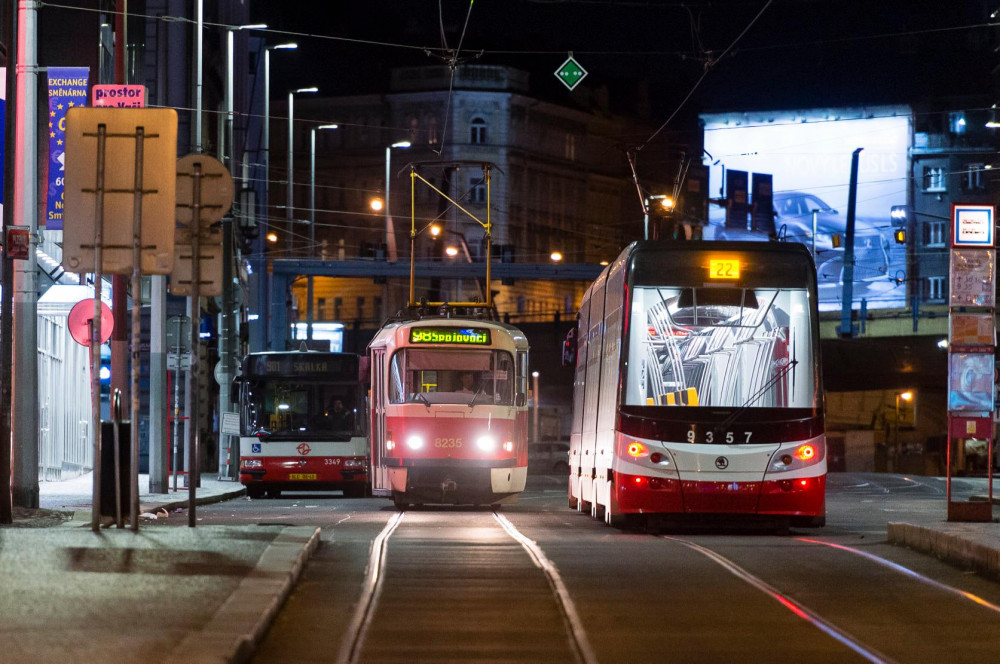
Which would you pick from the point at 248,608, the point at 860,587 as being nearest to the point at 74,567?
the point at 248,608

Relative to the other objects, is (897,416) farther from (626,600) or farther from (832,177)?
(626,600)

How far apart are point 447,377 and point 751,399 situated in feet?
25.6

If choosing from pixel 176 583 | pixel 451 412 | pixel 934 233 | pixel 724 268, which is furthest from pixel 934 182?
pixel 176 583

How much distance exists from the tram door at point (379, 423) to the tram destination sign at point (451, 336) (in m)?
0.89

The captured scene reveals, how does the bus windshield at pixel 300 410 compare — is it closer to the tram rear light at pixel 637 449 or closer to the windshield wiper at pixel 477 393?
the windshield wiper at pixel 477 393

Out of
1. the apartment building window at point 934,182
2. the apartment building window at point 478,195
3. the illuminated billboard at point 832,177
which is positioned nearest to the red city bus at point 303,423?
the illuminated billboard at point 832,177

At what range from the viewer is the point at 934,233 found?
97.3 metres

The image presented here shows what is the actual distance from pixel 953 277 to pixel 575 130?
8275cm

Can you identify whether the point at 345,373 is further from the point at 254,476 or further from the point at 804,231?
the point at 804,231

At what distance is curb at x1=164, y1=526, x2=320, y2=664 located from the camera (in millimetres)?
8133

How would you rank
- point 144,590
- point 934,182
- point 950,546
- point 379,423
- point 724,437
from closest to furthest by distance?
point 144,590
point 950,546
point 724,437
point 379,423
point 934,182

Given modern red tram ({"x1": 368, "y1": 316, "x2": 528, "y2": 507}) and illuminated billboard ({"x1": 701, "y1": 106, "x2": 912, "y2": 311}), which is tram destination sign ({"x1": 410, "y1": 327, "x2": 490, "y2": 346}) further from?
illuminated billboard ({"x1": 701, "y1": 106, "x2": 912, "y2": 311})

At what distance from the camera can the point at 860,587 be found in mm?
12984

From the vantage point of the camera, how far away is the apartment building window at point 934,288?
95062mm
